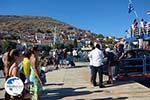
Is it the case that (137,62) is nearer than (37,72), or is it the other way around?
(37,72)

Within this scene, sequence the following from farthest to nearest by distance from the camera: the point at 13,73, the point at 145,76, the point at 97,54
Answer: the point at 145,76 < the point at 97,54 < the point at 13,73

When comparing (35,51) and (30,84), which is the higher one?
(35,51)

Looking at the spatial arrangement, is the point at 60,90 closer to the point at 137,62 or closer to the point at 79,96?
the point at 79,96

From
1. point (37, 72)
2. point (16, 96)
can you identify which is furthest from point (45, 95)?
point (16, 96)

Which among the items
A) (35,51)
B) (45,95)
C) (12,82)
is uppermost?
(35,51)

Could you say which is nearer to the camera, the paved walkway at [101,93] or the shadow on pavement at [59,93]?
the paved walkway at [101,93]

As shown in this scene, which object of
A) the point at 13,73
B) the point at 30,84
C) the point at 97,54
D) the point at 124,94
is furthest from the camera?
the point at 97,54

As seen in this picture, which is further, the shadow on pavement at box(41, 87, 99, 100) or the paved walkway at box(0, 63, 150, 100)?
the shadow on pavement at box(41, 87, 99, 100)

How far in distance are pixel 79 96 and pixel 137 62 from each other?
504 centimetres

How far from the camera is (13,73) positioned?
28.0ft

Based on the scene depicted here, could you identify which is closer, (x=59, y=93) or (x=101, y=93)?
(x=101, y=93)

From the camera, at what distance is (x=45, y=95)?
13.4 metres

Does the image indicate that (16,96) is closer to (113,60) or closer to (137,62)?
(113,60)

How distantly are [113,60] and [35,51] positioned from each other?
6.49 m
